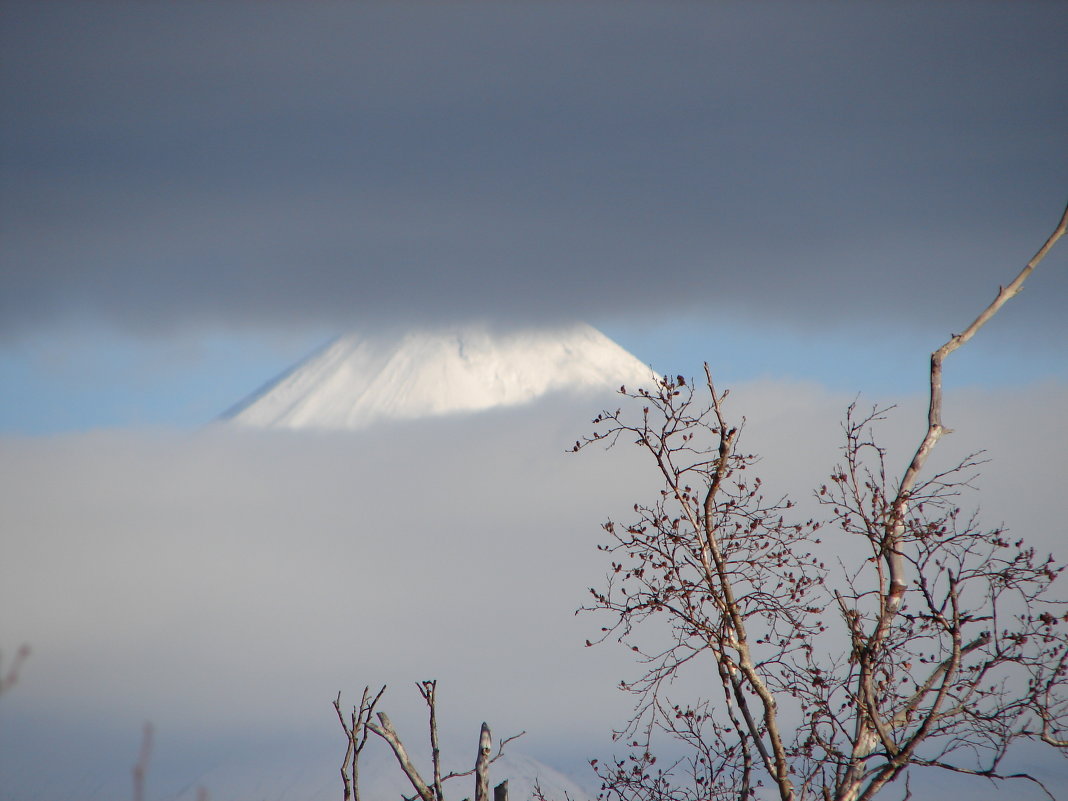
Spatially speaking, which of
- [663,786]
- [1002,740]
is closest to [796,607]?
[1002,740]

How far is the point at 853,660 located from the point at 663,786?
622 centimetres

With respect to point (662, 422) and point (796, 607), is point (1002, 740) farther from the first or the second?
point (662, 422)

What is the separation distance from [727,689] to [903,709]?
1476 millimetres

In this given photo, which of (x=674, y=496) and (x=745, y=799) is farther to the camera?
(x=745, y=799)

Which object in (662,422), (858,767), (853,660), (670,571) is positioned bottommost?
(858,767)

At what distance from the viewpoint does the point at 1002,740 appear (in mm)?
11039

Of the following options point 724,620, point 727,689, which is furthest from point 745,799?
point 724,620

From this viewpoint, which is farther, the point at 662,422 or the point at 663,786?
the point at 663,786

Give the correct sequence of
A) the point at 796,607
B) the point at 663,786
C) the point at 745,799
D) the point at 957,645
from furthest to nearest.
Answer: the point at 663,786 → the point at 745,799 → the point at 796,607 → the point at 957,645

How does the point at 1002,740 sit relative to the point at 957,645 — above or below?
below

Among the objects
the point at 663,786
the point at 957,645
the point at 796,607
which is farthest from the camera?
the point at 663,786

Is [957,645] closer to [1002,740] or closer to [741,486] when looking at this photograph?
[1002,740]

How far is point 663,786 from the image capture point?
650 inches

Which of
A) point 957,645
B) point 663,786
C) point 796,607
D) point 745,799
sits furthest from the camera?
point 663,786
